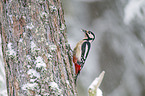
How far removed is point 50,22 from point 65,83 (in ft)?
1.71

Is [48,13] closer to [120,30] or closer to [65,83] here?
[65,83]

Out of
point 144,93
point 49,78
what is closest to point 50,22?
point 49,78

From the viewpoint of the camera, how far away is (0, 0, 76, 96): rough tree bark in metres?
1.88

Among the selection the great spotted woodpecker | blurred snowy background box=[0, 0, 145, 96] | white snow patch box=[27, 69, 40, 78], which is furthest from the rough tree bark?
blurred snowy background box=[0, 0, 145, 96]

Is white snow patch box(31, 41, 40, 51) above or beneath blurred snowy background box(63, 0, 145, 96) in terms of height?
beneath

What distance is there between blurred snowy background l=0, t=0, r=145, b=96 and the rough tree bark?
8.83 feet

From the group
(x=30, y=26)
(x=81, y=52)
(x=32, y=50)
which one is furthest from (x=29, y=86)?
(x=81, y=52)

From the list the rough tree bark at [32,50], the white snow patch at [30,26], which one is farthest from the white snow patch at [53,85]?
the white snow patch at [30,26]

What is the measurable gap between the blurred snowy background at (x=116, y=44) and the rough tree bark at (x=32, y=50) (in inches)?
106

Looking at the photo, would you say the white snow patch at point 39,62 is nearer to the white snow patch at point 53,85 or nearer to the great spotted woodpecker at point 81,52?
the white snow patch at point 53,85

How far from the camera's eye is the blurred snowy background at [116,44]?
4539 millimetres

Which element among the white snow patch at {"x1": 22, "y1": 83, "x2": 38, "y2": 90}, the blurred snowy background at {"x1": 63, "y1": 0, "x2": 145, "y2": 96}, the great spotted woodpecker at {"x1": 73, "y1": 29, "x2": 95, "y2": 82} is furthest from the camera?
the blurred snowy background at {"x1": 63, "y1": 0, "x2": 145, "y2": 96}

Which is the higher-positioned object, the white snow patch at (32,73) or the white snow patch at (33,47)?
the white snow patch at (33,47)

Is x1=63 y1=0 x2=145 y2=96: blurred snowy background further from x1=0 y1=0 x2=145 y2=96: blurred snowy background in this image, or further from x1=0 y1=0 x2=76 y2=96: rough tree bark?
x1=0 y1=0 x2=76 y2=96: rough tree bark
